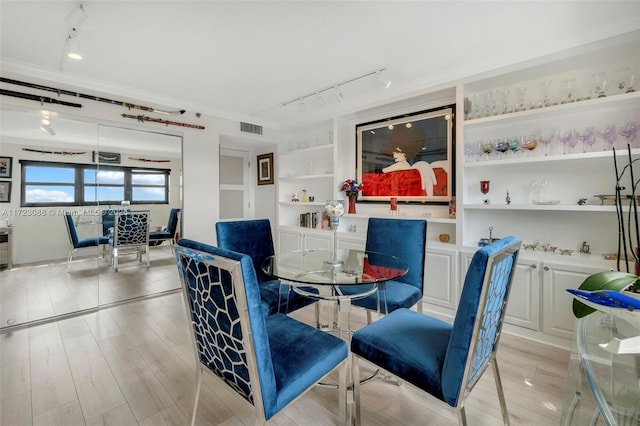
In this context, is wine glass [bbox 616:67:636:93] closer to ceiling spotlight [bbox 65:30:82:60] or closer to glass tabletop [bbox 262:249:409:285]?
glass tabletop [bbox 262:249:409:285]

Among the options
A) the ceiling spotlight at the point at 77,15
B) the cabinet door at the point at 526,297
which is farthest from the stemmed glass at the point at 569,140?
the ceiling spotlight at the point at 77,15

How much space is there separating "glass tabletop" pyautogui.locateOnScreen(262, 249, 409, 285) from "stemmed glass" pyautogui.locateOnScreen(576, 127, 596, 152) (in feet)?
6.01

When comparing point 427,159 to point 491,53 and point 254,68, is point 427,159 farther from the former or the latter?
point 254,68

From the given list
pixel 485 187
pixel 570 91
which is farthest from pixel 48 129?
pixel 570 91

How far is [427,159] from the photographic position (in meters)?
3.29

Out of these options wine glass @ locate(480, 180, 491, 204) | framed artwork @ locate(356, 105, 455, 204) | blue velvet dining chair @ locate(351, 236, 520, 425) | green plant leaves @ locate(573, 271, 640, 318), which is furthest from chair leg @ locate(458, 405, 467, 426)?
framed artwork @ locate(356, 105, 455, 204)

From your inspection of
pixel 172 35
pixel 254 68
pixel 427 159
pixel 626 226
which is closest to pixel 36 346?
pixel 172 35

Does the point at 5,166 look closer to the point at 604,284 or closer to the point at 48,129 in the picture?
the point at 48,129

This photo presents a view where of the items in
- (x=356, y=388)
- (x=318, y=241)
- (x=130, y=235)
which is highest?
(x=130, y=235)

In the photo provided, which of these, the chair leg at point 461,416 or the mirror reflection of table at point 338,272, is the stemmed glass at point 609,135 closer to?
the mirror reflection of table at point 338,272

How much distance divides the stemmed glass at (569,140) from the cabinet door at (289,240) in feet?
10.2

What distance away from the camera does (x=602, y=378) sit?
1065mm

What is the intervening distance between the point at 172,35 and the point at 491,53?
104 inches

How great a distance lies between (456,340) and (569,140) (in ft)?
7.50
